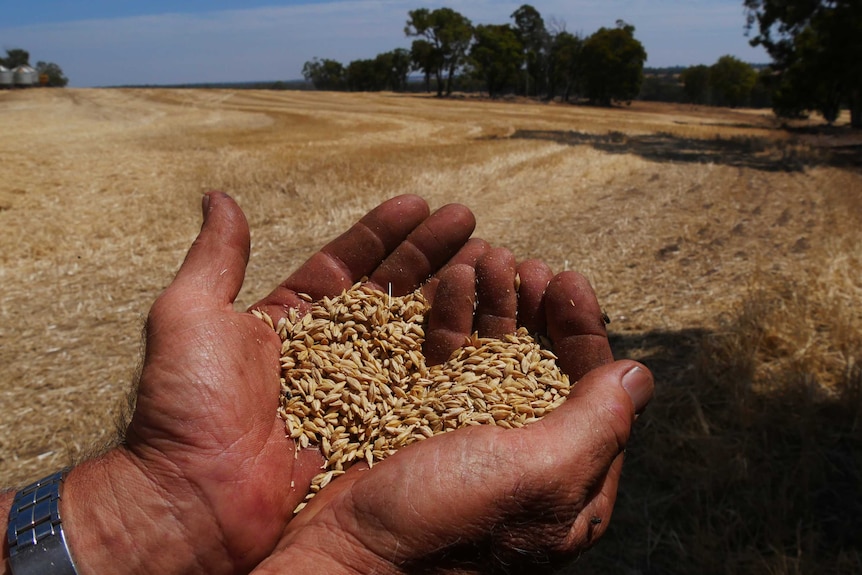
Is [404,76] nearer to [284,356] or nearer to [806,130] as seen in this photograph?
[806,130]

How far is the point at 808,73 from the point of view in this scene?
28.9 m

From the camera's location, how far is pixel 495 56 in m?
72.8

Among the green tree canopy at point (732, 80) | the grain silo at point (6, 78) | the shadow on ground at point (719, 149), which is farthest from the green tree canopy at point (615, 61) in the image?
the grain silo at point (6, 78)

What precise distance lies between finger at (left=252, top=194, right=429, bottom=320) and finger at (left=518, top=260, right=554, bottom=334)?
79cm

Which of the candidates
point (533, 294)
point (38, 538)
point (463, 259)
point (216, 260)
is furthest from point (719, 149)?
point (38, 538)

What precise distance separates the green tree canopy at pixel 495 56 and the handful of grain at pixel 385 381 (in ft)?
241

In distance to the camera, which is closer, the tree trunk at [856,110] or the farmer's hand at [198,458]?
the farmer's hand at [198,458]

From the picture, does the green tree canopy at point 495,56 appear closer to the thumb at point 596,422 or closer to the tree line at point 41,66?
the tree line at point 41,66

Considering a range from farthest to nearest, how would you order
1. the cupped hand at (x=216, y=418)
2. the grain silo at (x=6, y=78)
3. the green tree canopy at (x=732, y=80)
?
the green tree canopy at (x=732, y=80)
the grain silo at (x=6, y=78)
the cupped hand at (x=216, y=418)

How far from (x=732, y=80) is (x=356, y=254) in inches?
3335

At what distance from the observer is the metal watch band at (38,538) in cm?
236

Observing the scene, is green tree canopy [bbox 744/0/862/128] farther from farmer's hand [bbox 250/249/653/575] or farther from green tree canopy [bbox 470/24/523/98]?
green tree canopy [bbox 470/24/523/98]

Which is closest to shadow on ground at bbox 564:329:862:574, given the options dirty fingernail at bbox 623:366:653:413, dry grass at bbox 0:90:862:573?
dry grass at bbox 0:90:862:573

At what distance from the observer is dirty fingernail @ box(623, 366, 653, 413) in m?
2.51
